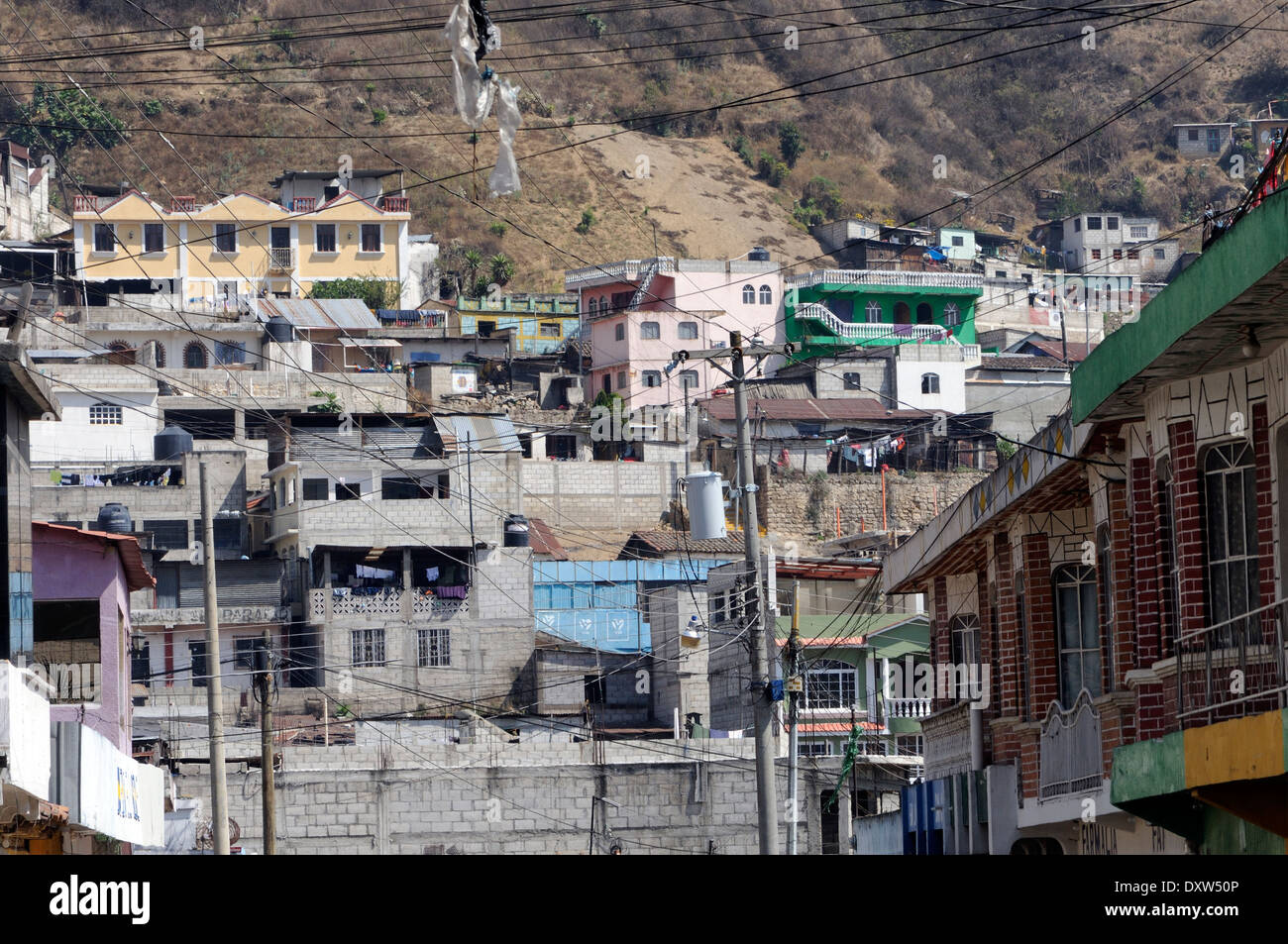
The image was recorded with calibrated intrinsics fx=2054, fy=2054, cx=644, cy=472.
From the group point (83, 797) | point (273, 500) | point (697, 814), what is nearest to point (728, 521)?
point (273, 500)

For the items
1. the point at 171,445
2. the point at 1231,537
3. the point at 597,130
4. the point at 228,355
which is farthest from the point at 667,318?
the point at 597,130

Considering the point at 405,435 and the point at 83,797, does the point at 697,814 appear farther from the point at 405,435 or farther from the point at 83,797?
the point at 83,797

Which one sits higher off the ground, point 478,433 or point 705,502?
point 478,433

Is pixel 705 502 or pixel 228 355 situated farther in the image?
pixel 228 355

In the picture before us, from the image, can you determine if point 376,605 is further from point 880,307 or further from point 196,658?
point 880,307

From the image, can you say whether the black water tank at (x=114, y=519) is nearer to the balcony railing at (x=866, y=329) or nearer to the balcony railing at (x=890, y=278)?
the balcony railing at (x=866, y=329)
